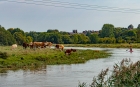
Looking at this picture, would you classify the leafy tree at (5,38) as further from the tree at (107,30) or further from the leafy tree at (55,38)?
the tree at (107,30)

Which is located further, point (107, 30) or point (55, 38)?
point (107, 30)

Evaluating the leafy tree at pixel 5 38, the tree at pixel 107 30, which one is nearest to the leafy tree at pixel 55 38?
the tree at pixel 107 30

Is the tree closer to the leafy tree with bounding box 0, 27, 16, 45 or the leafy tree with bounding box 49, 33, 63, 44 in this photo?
the leafy tree with bounding box 49, 33, 63, 44

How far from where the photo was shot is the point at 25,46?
47.7 meters

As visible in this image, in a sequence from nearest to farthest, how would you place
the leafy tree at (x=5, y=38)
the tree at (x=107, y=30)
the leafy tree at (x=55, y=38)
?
the leafy tree at (x=5, y=38), the leafy tree at (x=55, y=38), the tree at (x=107, y=30)

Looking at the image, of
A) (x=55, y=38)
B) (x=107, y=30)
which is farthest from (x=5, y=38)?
(x=107, y=30)

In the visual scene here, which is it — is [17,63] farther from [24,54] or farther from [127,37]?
[127,37]

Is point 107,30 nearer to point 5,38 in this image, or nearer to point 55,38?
point 55,38

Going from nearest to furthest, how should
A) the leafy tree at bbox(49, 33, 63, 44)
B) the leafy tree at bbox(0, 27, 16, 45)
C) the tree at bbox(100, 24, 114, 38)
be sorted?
the leafy tree at bbox(0, 27, 16, 45) < the leafy tree at bbox(49, 33, 63, 44) < the tree at bbox(100, 24, 114, 38)

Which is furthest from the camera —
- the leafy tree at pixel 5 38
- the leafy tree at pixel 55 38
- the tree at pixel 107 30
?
the tree at pixel 107 30

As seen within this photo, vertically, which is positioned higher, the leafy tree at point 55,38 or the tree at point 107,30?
the tree at point 107,30

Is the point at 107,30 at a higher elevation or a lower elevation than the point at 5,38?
higher

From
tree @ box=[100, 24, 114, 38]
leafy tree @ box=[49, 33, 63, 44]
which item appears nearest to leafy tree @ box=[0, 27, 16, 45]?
leafy tree @ box=[49, 33, 63, 44]

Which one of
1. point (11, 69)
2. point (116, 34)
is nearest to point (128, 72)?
point (11, 69)
